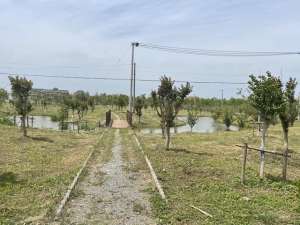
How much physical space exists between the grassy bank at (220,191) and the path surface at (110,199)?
1.74 feet

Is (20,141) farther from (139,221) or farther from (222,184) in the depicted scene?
(139,221)

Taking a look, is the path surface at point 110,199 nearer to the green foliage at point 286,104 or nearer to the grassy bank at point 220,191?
the grassy bank at point 220,191

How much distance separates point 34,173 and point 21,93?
15077 mm

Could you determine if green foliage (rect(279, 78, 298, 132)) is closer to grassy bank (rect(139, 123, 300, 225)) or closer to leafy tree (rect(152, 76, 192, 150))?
grassy bank (rect(139, 123, 300, 225))

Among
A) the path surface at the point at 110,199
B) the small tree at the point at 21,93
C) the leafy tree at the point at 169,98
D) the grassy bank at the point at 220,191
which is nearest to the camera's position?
the path surface at the point at 110,199

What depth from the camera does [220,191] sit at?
13500 mm

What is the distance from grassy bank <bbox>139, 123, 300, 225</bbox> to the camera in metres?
10.5

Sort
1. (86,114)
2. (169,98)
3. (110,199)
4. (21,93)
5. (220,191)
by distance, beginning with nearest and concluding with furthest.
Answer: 1. (110,199)
2. (220,191)
3. (169,98)
4. (21,93)
5. (86,114)

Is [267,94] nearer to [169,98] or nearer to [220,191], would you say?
[220,191]

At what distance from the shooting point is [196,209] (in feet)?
35.9

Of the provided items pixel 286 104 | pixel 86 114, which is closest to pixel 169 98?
pixel 286 104

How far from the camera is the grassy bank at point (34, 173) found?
1095cm

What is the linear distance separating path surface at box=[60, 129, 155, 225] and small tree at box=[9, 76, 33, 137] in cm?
1431

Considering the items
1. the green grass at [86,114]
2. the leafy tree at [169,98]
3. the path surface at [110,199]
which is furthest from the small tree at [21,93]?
the green grass at [86,114]
